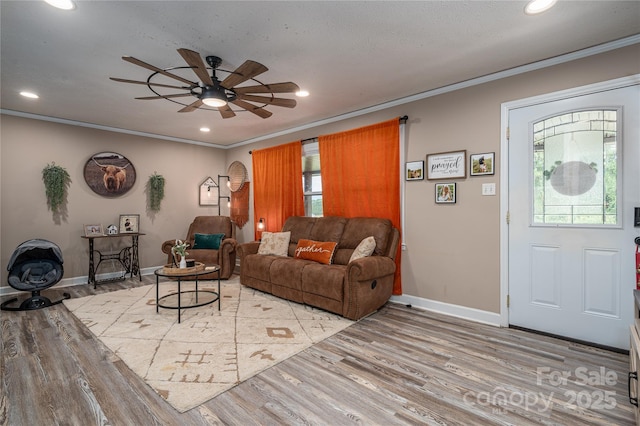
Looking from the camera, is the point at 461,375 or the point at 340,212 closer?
the point at 461,375

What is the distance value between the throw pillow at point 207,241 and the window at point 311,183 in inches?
→ 61.7

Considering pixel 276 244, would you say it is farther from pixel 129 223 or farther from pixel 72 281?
pixel 72 281

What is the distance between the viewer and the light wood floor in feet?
5.88

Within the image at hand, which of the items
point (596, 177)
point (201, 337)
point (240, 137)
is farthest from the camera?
point (240, 137)

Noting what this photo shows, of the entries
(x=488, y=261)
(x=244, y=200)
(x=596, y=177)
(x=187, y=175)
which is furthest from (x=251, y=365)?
(x=187, y=175)

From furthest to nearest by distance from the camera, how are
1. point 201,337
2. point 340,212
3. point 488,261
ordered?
point 340,212 → point 488,261 → point 201,337

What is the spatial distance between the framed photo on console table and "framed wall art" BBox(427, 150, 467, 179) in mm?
4794

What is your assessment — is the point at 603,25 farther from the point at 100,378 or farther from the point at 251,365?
the point at 100,378

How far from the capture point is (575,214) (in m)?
2.72

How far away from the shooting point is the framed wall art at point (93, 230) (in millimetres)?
4816

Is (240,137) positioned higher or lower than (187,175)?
higher

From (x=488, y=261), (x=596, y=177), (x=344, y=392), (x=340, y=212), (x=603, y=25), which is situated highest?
(x=603, y=25)

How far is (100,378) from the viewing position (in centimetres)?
218

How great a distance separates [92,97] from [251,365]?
11.8ft
